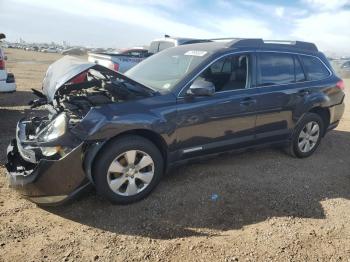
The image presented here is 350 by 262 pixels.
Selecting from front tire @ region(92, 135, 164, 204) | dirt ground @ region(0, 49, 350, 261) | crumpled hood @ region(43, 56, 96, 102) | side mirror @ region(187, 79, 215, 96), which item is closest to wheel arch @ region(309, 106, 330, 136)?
dirt ground @ region(0, 49, 350, 261)

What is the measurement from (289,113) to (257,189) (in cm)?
139

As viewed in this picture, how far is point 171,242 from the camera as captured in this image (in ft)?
11.2

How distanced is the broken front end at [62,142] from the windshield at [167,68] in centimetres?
42

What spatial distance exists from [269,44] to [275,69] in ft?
1.23

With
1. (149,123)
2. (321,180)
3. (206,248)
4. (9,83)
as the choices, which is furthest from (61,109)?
(9,83)

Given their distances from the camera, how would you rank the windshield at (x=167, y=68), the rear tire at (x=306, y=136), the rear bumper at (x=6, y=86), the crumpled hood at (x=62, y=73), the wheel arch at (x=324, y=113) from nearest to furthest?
the crumpled hood at (x=62, y=73)
the windshield at (x=167, y=68)
the rear tire at (x=306, y=136)
the wheel arch at (x=324, y=113)
the rear bumper at (x=6, y=86)

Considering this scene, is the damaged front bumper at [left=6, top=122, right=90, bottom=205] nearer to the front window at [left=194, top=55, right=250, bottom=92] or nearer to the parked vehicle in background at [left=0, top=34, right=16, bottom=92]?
the front window at [left=194, top=55, right=250, bottom=92]

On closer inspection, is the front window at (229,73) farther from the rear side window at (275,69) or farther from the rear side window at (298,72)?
the rear side window at (298,72)

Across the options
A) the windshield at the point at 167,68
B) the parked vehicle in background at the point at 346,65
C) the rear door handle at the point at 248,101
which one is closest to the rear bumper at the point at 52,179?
the windshield at the point at 167,68

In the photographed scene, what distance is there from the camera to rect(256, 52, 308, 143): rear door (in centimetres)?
495

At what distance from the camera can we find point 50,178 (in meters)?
3.49

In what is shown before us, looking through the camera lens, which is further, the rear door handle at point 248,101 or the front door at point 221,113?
the rear door handle at point 248,101

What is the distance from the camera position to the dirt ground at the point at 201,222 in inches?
129

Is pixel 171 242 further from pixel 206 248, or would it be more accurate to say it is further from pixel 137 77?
pixel 137 77
